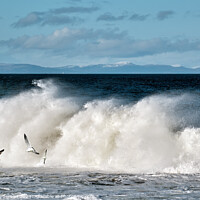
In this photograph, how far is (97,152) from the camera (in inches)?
843

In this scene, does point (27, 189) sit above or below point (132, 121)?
below

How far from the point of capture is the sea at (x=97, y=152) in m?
14.3

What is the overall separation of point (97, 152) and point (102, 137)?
90cm

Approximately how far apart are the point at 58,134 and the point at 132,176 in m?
8.41

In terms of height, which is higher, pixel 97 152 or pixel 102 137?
pixel 102 137

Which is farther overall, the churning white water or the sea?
the churning white water

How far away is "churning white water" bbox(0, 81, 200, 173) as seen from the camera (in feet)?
64.1

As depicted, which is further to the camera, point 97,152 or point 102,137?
point 102,137

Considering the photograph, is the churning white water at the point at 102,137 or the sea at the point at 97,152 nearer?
the sea at the point at 97,152

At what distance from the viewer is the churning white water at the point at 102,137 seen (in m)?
19.5

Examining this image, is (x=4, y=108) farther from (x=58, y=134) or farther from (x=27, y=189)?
(x=27, y=189)

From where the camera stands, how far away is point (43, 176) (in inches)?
657

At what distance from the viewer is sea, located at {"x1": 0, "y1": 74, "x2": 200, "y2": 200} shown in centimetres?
1432

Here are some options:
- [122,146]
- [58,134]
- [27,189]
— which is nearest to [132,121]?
[122,146]
